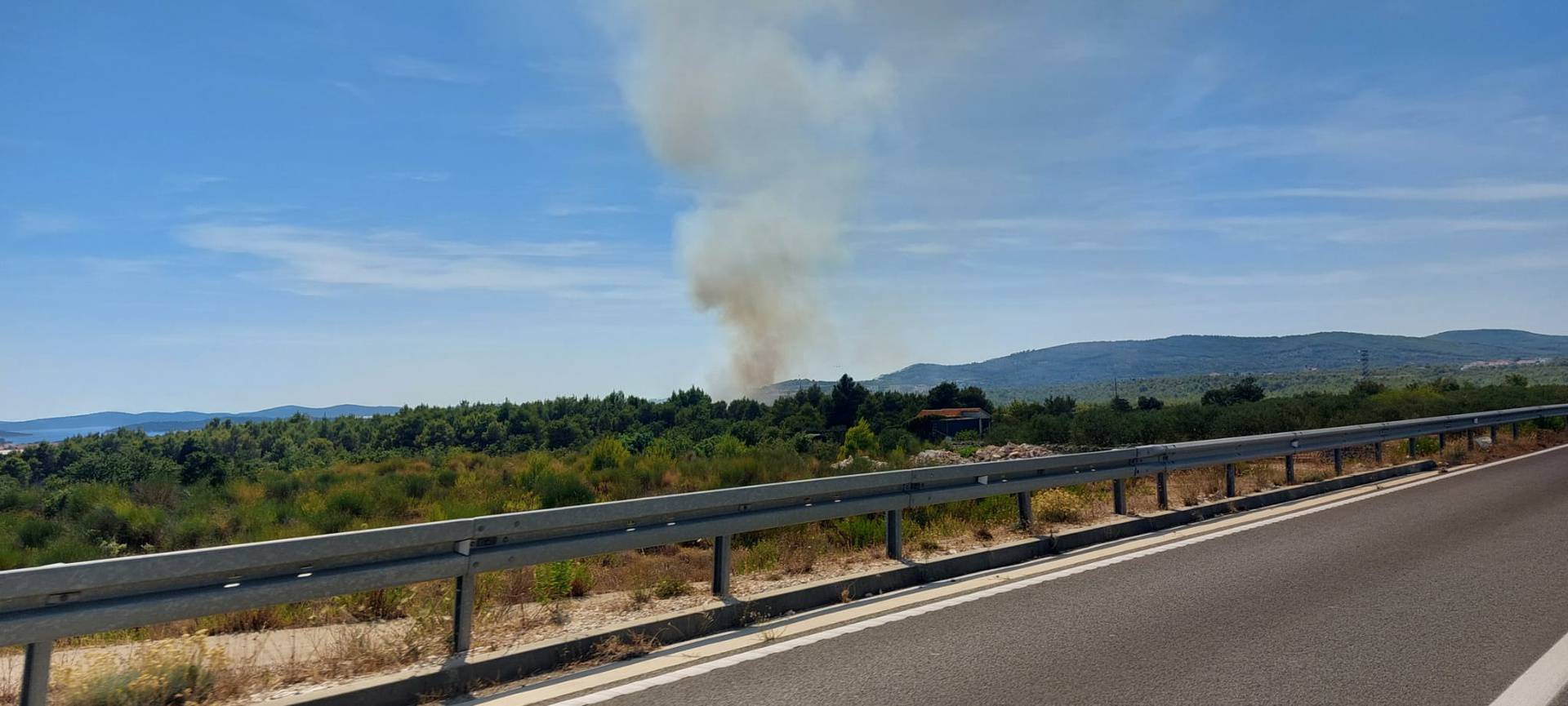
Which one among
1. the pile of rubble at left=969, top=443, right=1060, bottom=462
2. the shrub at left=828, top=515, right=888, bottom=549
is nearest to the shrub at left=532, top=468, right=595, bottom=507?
the shrub at left=828, top=515, right=888, bottom=549

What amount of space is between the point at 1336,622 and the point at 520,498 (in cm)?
1444

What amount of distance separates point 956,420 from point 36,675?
288 feet

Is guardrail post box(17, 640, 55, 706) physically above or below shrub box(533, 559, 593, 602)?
above

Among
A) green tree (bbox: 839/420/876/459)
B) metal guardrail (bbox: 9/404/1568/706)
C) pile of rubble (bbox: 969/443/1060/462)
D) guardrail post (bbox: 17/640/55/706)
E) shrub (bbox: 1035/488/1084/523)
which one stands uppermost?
metal guardrail (bbox: 9/404/1568/706)

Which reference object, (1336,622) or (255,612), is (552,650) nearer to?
(255,612)

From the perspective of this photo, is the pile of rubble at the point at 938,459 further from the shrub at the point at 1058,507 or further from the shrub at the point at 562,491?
the shrub at the point at 1058,507

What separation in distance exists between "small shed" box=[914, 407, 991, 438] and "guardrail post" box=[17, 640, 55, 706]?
81867mm

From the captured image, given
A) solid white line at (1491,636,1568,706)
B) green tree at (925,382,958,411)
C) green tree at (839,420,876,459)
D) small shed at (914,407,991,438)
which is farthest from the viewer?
green tree at (925,382,958,411)

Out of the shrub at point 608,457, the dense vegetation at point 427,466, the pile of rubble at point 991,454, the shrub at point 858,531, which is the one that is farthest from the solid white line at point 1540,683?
the pile of rubble at point 991,454

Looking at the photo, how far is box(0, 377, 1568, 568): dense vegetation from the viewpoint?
58.4ft

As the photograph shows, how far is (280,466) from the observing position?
38.8 metres

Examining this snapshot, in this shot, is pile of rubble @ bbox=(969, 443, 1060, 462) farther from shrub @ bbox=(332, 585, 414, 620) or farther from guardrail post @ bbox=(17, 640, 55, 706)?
guardrail post @ bbox=(17, 640, 55, 706)

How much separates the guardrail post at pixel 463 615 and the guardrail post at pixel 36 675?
1875 millimetres

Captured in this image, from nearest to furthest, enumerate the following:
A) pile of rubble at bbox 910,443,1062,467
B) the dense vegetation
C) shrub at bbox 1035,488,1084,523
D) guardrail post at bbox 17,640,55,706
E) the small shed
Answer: guardrail post at bbox 17,640,55,706, shrub at bbox 1035,488,1084,523, the dense vegetation, pile of rubble at bbox 910,443,1062,467, the small shed
